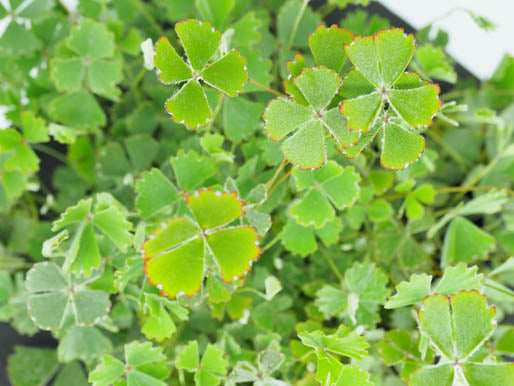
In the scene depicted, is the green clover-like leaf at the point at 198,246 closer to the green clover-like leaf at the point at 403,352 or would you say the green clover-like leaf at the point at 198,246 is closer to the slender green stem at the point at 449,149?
the green clover-like leaf at the point at 403,352

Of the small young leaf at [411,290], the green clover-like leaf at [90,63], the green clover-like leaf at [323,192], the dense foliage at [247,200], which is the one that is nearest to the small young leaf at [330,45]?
the dense foliage at [247,200]

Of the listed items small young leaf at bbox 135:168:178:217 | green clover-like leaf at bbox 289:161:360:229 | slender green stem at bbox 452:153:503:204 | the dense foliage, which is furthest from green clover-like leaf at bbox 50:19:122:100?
slender green stem at bbox 452:153:503:204

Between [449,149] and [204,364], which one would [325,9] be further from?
[204,364]

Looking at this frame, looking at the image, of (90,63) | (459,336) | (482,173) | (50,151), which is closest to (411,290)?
(459,336)

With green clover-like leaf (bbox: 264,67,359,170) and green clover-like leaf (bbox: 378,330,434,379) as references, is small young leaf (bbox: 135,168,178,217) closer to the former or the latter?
green clover-like leaf (bbox: 264,67,359,170)

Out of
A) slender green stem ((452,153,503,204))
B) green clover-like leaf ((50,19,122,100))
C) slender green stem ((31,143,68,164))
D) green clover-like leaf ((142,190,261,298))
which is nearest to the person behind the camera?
green clover-like leaf ((142,190,261,298))

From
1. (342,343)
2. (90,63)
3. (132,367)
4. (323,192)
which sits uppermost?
(90,63)

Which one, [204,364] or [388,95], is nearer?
[388,95]
